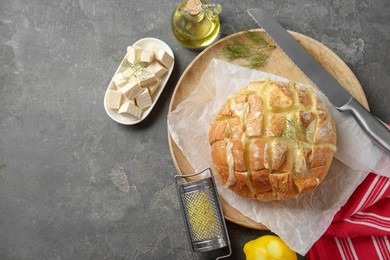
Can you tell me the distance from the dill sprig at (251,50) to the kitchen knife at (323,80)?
0.10 meters

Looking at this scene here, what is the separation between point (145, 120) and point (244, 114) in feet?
2.47

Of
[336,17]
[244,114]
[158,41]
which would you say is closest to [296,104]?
[244,114]

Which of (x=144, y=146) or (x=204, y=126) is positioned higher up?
(x=204, y=126)

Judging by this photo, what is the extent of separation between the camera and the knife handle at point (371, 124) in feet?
8.00

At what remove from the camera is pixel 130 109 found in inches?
107

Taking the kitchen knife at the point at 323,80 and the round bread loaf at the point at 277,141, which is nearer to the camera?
the round bread loaf at the point at 277,141

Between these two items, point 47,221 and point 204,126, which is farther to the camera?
point 47,221

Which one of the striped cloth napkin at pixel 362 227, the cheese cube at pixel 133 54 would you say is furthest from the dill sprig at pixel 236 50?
the striped cloth napkin at pixel 362 227

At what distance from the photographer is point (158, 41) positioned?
2.85m

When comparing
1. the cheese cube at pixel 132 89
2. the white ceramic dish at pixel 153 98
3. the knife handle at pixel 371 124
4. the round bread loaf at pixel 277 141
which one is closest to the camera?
the round bread loaf at pixel 277 141

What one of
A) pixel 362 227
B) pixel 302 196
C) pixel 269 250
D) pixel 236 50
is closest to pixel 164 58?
pixel 236 50

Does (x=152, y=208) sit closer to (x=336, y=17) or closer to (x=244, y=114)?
(x=244, y=114)

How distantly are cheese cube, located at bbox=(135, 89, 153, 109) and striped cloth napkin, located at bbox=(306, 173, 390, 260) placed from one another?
1265 mm

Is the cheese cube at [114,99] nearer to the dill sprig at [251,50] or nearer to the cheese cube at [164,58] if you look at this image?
the cheese cube at [164,58]
